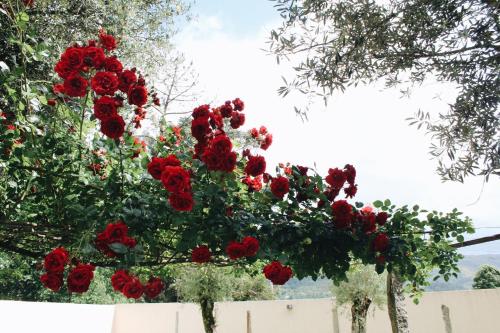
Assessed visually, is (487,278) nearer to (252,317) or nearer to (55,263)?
(252,317)

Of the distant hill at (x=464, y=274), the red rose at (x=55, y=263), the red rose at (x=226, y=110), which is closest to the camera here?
the red rose at (x=55, y=263)

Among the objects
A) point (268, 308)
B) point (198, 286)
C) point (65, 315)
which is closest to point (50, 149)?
point (198, 286)

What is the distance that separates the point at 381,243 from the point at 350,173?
0.48m

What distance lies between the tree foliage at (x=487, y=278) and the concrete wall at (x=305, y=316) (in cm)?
258

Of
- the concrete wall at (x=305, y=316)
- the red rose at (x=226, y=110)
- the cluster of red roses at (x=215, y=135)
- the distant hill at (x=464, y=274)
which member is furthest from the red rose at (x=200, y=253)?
the concrete wall at (x=305, y=316)

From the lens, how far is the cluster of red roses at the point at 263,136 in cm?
392

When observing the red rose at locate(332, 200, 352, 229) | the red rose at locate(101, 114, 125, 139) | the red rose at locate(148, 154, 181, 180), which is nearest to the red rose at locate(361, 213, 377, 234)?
the red rose at locate(332, 200, 352, 229)

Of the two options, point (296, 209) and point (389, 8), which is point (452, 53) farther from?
point (296, 209)

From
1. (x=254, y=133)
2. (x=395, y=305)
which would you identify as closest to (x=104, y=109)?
(x=254, y=133)

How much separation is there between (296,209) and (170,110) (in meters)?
11.4

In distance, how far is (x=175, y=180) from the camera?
223 centimetres

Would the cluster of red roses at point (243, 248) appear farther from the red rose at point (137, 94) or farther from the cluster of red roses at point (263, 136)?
the cluster of red roses at point (263, 136)

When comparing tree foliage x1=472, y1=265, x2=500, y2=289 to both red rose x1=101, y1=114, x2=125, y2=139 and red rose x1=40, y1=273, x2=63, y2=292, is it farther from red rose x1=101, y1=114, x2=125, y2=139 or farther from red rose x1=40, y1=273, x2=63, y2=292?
red rose x1=40, y1=273, x2=63, y2=292

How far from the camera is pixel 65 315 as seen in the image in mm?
11859
